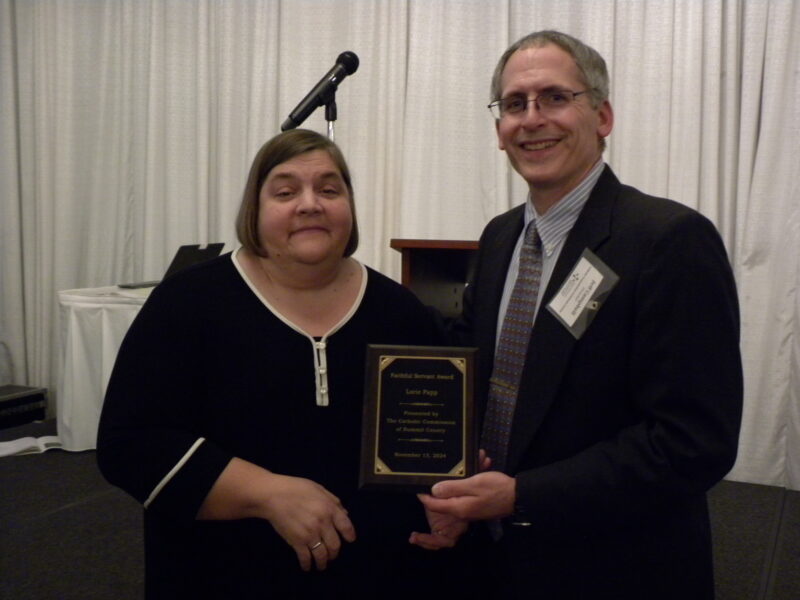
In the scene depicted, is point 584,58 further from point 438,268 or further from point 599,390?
point 438,268

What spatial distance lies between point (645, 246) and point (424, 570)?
79cm

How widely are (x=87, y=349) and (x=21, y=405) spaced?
117cm

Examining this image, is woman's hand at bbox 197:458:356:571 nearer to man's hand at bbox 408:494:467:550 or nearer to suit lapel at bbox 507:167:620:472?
man's hand at bbox 408:494:467:550

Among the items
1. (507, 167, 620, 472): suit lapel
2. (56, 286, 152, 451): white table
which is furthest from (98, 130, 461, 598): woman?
(56, 286, 152, 451): white table

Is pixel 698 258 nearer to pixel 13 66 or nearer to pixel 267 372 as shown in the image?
pixel 267 372

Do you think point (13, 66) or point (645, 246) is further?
point (13, 66)

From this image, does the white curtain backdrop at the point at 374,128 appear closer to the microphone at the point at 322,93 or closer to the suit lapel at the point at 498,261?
the microphone at the point at 322,93

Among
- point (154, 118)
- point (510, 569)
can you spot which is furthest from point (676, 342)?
point (154, 118)

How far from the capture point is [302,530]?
129cm

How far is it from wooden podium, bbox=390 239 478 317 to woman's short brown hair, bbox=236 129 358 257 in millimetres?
1162

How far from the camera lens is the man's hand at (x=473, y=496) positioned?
3.92 feet

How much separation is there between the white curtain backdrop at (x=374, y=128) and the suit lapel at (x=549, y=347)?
2608mm

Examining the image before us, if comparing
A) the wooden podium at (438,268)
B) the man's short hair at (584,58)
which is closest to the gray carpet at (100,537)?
the wooden podium at (438,268)

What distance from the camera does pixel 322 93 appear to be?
2748mm
